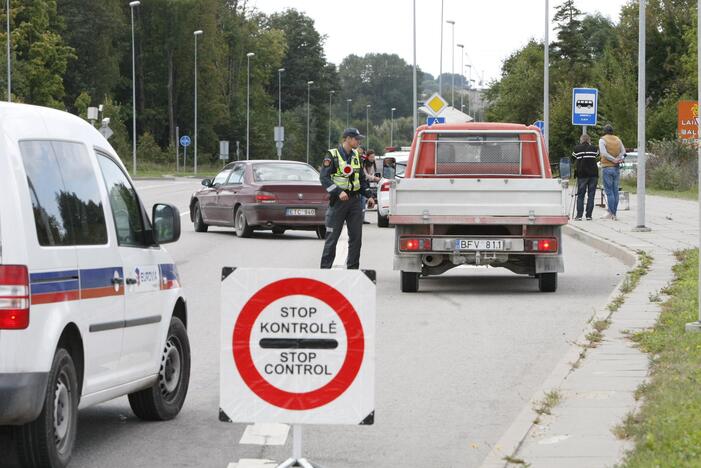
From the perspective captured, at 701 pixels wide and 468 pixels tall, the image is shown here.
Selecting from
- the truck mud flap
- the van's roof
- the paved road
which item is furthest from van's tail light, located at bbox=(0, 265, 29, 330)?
the truck mud flap

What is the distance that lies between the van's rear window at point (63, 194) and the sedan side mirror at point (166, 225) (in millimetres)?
718

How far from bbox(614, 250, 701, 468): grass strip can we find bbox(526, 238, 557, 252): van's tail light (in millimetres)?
3346

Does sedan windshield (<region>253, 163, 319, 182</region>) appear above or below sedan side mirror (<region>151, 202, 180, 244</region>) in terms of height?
below

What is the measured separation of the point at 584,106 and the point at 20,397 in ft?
96.6

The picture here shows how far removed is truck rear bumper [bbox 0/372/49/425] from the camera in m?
6.25

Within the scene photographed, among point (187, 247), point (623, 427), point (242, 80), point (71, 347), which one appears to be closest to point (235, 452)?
point (71, 347)

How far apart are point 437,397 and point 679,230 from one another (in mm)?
18442

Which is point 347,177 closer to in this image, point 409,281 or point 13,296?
point 409,281

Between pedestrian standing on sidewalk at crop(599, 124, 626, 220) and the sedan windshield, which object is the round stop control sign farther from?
pedestrian standing on sidewalk at crop(599, 124, 626, 220)

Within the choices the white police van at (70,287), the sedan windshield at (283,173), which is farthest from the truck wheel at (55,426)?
the sedan windshield at (283,173)

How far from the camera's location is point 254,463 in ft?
23.5

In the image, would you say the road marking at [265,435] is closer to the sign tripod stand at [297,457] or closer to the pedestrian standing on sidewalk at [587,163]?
the sign tripod stand at [297,457]

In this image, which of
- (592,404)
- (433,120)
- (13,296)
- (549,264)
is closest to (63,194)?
(13,296)

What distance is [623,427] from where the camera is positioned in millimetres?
7520
